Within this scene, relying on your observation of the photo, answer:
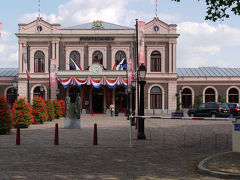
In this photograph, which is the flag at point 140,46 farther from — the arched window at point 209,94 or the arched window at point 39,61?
the arched window at point 209,94

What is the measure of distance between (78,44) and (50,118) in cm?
1874

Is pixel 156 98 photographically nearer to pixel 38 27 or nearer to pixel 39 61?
pixel 39 61

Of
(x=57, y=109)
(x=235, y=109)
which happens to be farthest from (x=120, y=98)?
(x=235, y=109)

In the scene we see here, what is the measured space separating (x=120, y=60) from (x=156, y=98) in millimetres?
7191

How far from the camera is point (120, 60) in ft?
143

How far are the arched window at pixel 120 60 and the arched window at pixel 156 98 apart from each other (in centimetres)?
518

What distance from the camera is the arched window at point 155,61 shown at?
43.6 m

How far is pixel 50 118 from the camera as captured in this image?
26.7 m

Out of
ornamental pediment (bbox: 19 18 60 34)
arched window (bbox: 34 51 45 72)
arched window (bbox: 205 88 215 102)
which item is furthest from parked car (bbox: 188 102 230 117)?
ornamental pediment (bbox: 19 18 60 34)

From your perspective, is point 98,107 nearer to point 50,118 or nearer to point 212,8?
point 50,118

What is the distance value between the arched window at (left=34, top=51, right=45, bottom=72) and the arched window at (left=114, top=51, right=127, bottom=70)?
10119 millimetres

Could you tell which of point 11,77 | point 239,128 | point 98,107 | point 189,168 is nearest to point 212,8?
point 239,128

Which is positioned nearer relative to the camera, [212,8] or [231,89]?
[212,8]

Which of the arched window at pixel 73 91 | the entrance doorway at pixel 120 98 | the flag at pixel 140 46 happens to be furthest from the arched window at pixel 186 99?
the flag at pixel 140 46
